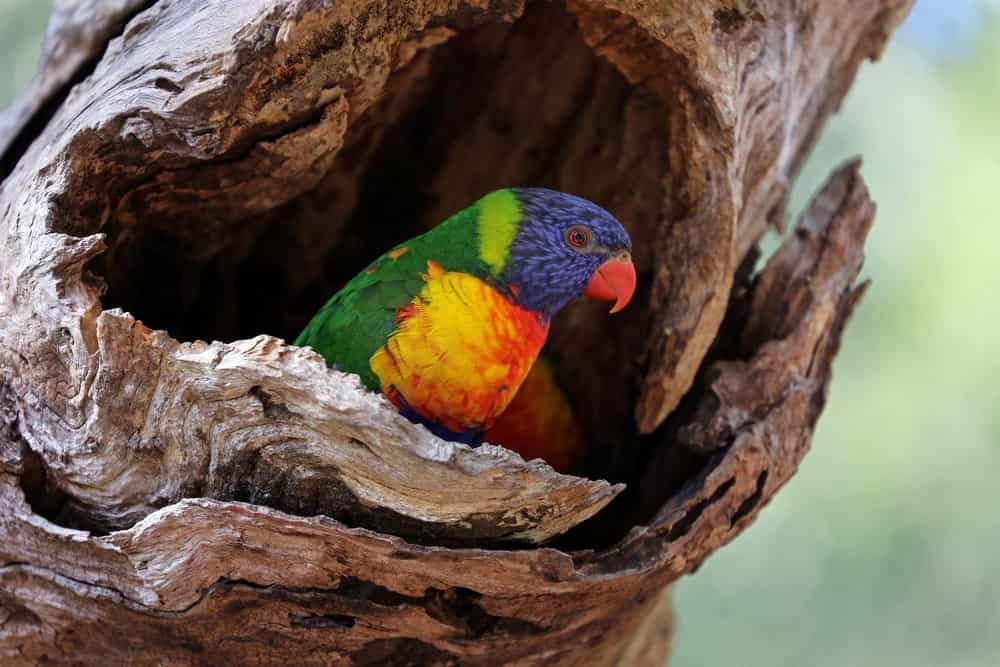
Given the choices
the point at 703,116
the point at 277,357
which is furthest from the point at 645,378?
the point at 277,357

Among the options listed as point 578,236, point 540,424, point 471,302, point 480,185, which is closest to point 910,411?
point 540,424

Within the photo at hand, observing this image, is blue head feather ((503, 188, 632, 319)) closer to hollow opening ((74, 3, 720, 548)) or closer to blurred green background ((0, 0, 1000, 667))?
hollow opening ((74, 3, 720, 548))

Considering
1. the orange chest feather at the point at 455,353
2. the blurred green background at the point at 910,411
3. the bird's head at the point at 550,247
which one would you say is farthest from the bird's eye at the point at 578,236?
the blurred green background at the point at 910,411

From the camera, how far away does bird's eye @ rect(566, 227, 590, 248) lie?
7.73 ft

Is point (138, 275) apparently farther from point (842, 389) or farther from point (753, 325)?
point (842, 389)

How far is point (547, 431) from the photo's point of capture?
2.78m

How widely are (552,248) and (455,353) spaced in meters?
0.42

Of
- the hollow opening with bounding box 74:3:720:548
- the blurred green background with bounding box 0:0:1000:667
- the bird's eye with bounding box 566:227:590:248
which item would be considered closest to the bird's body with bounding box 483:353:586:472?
the hollow opening with bounding box 74:3:720:548

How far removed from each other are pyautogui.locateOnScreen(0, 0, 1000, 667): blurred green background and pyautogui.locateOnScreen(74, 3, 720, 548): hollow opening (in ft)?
6.49

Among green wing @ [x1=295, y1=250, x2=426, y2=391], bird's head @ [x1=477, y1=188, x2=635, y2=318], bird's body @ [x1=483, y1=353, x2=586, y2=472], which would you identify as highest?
bird's head @ [x1=477, y1=188, x2=635, y2=318]

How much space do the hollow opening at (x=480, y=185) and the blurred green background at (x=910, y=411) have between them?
198cm

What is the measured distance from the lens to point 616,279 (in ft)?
7.84

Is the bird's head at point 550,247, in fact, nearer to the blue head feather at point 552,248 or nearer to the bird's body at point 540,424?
the blue head feather at point 552,248

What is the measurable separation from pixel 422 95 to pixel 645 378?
125cm
